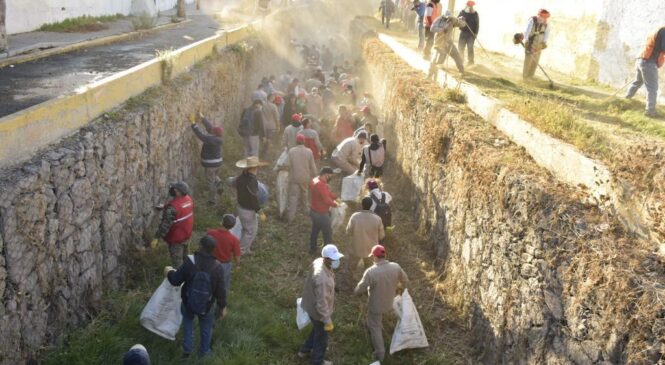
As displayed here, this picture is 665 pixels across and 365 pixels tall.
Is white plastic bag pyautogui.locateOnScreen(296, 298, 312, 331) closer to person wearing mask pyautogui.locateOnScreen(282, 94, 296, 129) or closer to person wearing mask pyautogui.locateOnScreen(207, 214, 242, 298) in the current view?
person wearing mask pyautogui.locateOnScreen(207, 214, 242, 298)

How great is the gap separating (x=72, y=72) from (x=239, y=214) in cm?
470

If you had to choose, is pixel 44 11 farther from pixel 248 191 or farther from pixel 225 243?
pixel 225 243

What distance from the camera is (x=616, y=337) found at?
445 cm

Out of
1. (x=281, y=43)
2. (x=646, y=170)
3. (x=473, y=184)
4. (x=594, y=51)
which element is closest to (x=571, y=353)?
(x=646, y=170)

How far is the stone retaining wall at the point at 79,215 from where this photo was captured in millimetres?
5184

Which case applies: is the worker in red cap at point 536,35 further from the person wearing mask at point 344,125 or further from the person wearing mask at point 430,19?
the person wearing mask at point 344,125

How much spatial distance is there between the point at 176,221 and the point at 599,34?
1020 centimetres

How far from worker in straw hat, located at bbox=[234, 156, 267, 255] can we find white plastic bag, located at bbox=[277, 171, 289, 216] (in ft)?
6.11

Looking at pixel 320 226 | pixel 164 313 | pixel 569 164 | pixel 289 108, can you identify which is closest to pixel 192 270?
pixel 164 313

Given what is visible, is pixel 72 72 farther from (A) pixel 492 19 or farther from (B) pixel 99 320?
(A) pixel 492 19

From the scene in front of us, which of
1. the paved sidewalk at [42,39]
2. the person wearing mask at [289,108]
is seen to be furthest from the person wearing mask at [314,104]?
the paved sidewalk at [42,39]

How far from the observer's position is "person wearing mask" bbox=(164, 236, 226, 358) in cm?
618

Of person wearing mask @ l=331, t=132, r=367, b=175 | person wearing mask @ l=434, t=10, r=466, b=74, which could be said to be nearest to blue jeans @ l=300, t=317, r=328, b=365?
person wearing mask @ l=331, t=132, r=367, b=175

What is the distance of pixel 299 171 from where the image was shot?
10.6 metres
